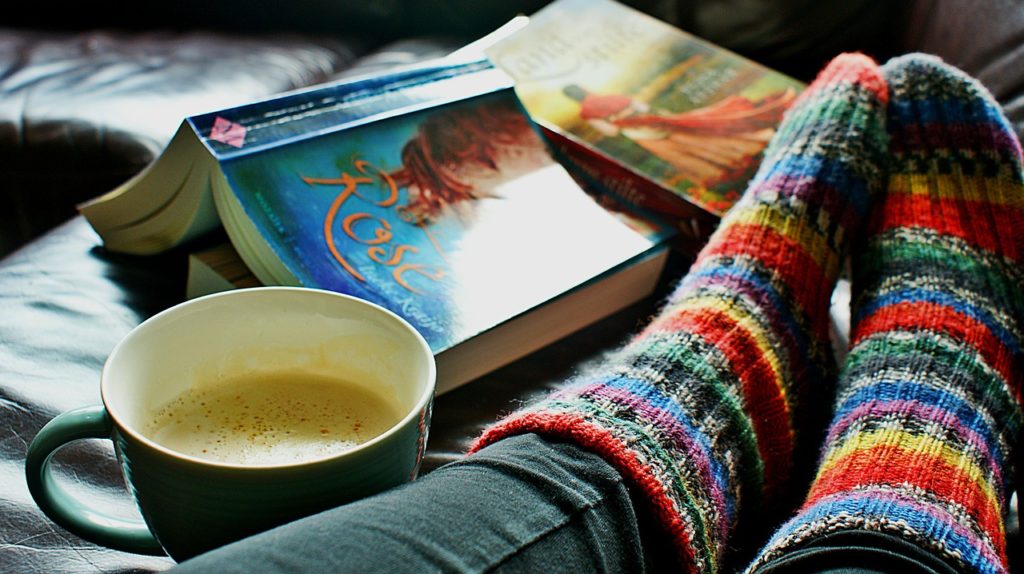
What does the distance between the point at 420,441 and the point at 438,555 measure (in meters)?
0.05

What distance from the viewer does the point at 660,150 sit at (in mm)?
726

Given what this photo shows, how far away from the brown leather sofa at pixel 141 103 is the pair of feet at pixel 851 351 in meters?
0.06

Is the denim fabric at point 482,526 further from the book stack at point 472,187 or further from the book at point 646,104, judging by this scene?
the book at point 646,104

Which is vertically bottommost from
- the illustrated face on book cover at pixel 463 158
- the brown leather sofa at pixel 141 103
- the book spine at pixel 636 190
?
the brown leather sofa at pixel 141 103

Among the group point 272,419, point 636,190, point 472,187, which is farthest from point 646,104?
point 272,419

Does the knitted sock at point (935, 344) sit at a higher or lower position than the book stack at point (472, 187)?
lower

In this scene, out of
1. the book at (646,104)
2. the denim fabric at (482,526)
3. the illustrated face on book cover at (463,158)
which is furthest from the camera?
the book at (646,104)

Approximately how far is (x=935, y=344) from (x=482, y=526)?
0.45 meters

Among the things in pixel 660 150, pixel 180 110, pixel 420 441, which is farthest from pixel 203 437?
pixel 180 110

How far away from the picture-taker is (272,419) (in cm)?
35

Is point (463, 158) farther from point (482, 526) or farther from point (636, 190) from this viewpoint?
point (482, 526)

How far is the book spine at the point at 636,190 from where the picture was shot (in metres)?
0.70

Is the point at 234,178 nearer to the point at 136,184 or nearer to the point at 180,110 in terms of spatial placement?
the point at 136,184

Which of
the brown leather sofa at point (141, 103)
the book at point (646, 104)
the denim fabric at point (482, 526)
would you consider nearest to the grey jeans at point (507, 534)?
the denim fabric at point (482, 526)
